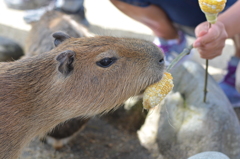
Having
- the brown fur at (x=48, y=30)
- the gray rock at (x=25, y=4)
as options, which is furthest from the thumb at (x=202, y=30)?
the gray rock at (x=25, y=4)

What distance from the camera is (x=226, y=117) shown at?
301 cm

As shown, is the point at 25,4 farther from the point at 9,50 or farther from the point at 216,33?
the point at 216,33

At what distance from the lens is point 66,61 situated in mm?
2291

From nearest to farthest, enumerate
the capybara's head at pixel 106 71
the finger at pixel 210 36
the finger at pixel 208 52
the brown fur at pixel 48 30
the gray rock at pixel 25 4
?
the capybara's head at pixel 106 71, the finger at pixel 210 36, the finger at pixel 208 52, the brown fur at pixel 48 30, the gray rock at pixel 25 4

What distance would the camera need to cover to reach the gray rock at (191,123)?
9.78ft

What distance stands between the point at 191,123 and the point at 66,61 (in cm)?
148

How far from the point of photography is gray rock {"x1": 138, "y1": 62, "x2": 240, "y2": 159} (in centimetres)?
298

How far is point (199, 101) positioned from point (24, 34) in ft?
13.3

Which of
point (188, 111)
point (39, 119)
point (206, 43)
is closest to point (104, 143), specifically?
point (188, 111)

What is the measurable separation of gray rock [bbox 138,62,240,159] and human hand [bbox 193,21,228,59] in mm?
593

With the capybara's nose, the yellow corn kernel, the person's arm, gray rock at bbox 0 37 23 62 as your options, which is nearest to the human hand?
the person's arm

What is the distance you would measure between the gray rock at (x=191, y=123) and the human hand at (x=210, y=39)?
0.59 m

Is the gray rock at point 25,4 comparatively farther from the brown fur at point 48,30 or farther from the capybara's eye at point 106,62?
the capybara's eye at point 106,62

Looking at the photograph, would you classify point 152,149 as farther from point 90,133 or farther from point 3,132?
point 3,132
